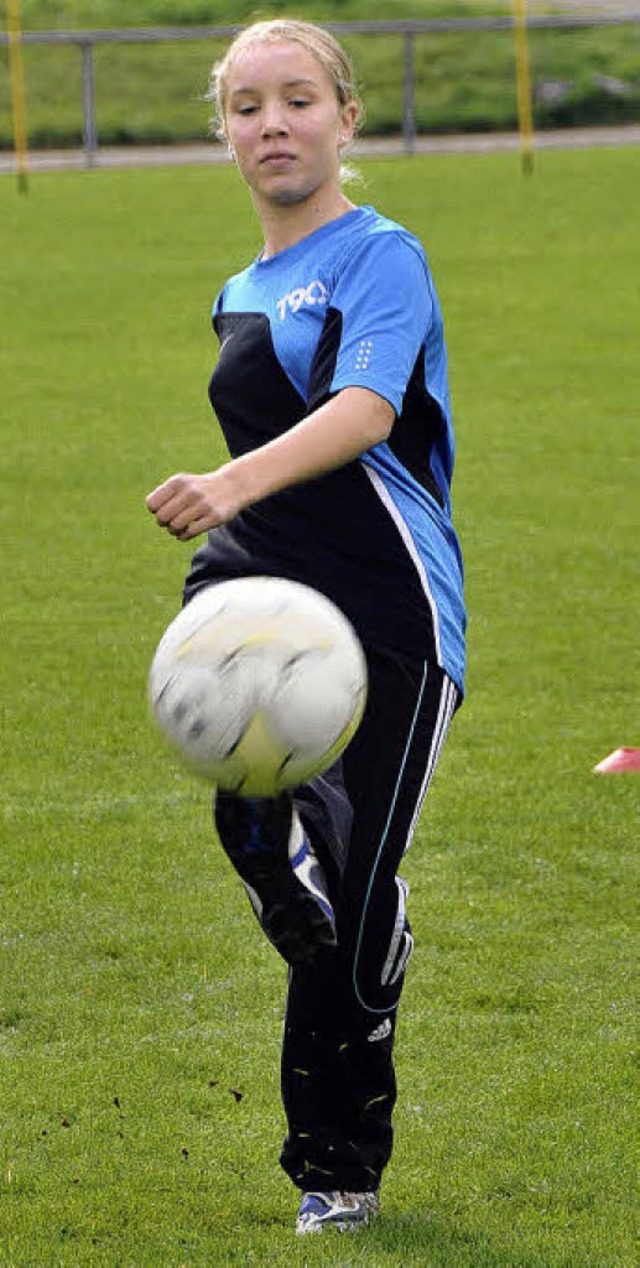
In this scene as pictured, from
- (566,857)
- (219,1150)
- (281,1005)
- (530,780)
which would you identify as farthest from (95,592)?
(219,1150)

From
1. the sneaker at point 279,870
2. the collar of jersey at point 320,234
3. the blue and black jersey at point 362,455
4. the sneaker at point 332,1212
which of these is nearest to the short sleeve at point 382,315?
the blue and black jersey at point 362,455

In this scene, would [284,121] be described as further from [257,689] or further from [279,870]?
[279,870]

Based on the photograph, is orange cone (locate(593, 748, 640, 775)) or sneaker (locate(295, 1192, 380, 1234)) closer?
sneaker (locate(295, 1192, 380, 1234))

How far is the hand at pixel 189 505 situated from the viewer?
354cm

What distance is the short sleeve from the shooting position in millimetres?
3760

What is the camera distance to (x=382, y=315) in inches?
150

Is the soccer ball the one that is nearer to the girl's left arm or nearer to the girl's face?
Answer: the girl's left arm

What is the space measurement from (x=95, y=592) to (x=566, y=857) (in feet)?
12.8

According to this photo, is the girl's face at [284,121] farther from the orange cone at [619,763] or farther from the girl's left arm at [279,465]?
the orange cone at [619,763]

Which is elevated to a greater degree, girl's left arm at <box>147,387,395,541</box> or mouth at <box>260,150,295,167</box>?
mouth at <box>260,150,295,167</box>

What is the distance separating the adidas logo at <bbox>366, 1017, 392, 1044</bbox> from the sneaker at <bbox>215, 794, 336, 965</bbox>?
0.30 m

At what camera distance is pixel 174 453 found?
41.5ft

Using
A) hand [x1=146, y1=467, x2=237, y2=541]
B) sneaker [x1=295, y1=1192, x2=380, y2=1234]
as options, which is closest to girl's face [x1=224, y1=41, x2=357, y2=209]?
hand [x1=146, y1=467, x2=237, y2=541]

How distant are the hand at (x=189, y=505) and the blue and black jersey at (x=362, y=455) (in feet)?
1.19
